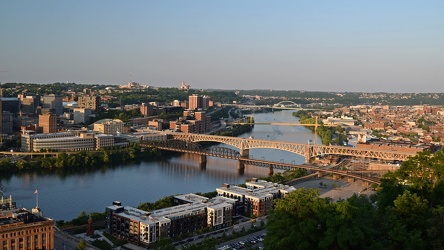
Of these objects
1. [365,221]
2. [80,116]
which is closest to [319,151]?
[365,221]

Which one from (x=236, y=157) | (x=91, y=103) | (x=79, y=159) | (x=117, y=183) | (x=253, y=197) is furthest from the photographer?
(x=91, y=103)

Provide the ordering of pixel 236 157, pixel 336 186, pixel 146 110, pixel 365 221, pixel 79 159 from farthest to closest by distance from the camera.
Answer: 1. pixel 146 110
2. pixel 236 157
3. pixel 79 159
4. pixel 336 186
5. pixel 365 221

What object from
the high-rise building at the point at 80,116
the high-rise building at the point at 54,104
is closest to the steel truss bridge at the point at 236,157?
the high-rise building at the point at 80,116

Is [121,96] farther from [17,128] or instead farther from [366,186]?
[366,186]

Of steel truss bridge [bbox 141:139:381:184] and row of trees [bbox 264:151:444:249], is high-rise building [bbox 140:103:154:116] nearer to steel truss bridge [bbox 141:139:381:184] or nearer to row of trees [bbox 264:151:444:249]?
steel truss bridge [bbox 141:139:381:184]

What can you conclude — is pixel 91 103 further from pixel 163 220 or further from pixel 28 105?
pixel 163 220

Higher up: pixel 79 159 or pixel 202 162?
pixel 79 159
